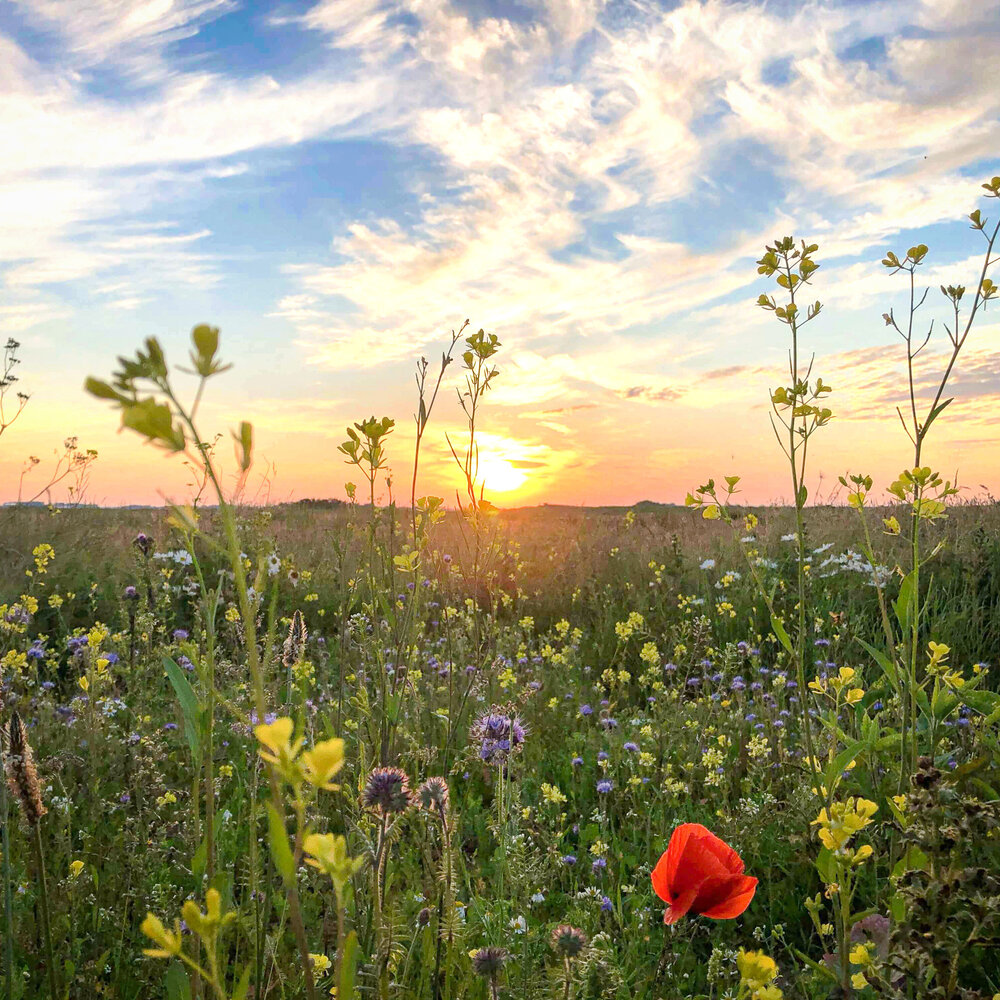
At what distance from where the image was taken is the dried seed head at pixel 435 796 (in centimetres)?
139

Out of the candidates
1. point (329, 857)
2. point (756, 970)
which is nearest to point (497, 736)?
point (756, 970)

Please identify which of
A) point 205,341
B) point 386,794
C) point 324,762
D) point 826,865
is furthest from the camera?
point 826,865

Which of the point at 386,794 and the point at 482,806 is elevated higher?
the point at 386,794

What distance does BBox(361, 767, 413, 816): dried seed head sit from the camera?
1.23m

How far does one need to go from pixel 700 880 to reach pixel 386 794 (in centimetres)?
59

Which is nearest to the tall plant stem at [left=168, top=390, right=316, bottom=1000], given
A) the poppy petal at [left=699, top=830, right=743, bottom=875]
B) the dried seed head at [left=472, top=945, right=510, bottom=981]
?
the dried seed head at [left=472, top=945, right=510, bottom=981]

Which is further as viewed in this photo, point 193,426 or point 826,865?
point 826,865

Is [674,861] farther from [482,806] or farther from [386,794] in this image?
[482,806]

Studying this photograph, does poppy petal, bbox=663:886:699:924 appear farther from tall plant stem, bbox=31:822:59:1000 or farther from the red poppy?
tall plant stem, bbox=31:822:59:1000

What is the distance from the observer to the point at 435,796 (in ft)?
4.57

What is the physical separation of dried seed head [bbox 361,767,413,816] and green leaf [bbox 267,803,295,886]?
494mm

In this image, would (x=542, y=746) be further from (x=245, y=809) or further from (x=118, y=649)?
(x=118, y=649)

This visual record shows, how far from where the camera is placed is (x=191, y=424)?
0.71 m

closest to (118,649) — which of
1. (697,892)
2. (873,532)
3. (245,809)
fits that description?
(245,809)
